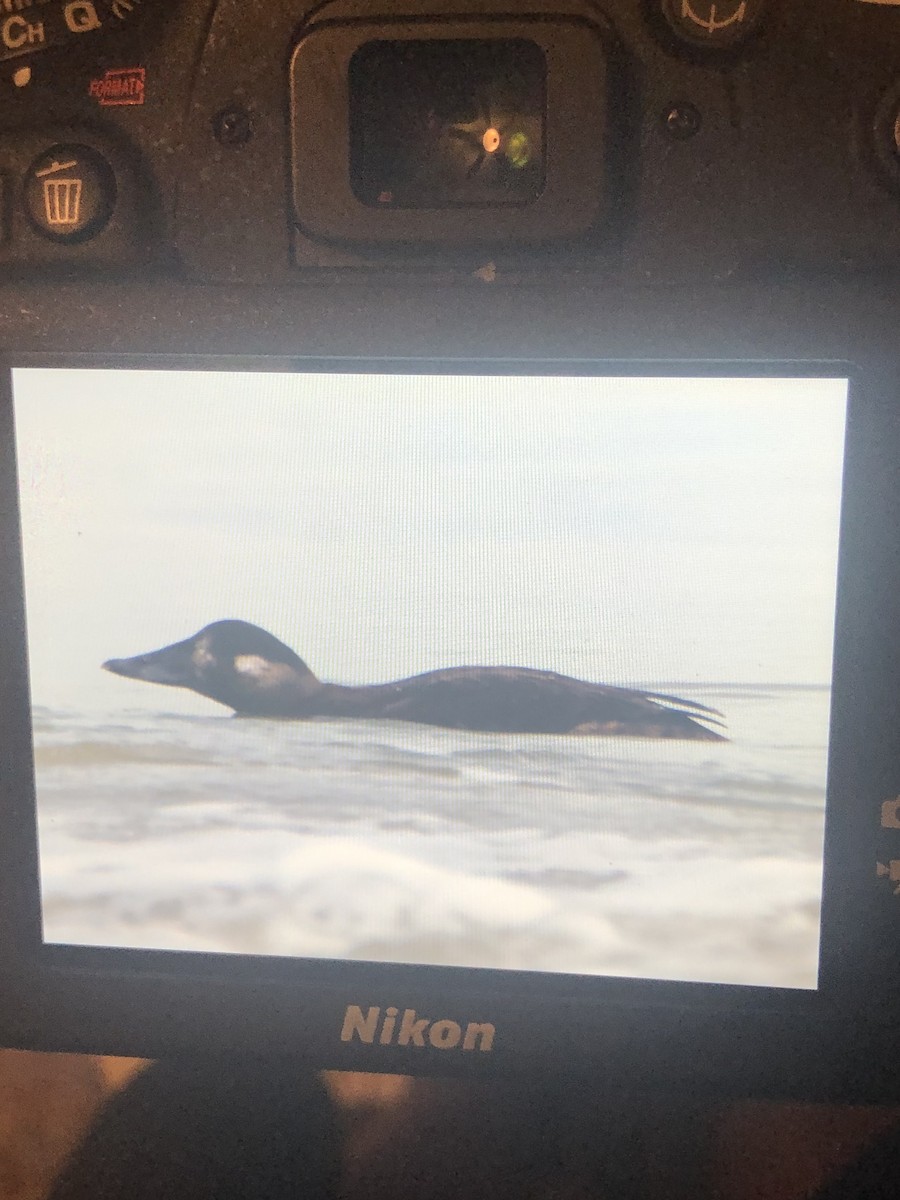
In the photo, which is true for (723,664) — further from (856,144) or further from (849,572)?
(856,144)

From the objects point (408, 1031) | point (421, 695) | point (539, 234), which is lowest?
point (408, 1031)

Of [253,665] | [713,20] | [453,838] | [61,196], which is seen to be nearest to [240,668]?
[253,665]

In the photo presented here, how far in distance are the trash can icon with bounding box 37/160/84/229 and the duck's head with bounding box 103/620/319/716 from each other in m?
0.20

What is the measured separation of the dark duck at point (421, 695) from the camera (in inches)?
19.5

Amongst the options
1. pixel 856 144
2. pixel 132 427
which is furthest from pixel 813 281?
pixel 132 427

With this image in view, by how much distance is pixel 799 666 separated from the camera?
0.49 metres

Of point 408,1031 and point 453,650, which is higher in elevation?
point 453,650

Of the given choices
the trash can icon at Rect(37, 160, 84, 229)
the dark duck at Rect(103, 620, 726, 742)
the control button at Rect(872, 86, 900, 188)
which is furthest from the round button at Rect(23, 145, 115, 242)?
the control button at Rect(872, 86, 900, 188)

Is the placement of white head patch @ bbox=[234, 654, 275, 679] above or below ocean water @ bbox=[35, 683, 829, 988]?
above

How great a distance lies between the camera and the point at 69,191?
0.49 meters

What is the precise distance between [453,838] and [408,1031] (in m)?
0.10

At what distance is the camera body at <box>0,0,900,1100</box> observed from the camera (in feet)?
1.55

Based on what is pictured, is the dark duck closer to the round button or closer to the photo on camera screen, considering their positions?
the photo on camera screen

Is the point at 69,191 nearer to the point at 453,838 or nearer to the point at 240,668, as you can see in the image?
the point at 240,668
